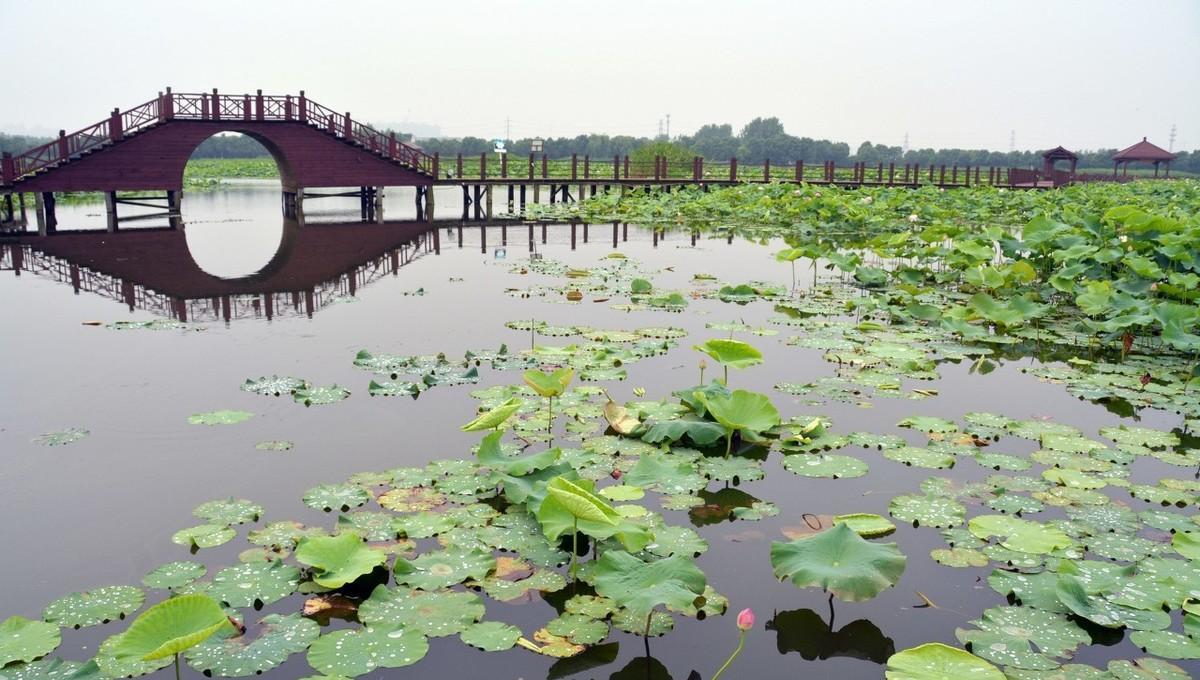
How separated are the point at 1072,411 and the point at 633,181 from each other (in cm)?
2172

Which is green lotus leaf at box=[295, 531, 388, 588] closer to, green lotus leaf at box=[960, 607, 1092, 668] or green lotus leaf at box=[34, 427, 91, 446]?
green lotus leaf at box=[960, 607, 1092, 668]

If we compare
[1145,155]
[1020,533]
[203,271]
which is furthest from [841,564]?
[1145,155]

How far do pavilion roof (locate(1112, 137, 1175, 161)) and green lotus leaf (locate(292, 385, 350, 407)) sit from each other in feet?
140

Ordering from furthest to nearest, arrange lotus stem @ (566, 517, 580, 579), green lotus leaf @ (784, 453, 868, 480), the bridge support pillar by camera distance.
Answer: the bridge support pillar → green lotus leaf @ (784, 453, 868, 480) → lotus stem @ (566, 517, 580, 579)

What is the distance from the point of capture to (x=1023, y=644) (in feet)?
8.21

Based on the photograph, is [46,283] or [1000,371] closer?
[1000,371]

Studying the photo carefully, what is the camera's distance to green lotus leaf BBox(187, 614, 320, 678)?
7.80 ft

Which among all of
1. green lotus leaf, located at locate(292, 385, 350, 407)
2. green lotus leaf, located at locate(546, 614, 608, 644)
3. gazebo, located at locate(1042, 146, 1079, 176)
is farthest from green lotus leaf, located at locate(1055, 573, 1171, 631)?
gazebo, located at locate(1042, 146, 1079, 176)

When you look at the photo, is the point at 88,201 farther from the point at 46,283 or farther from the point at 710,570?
the point at 710,570

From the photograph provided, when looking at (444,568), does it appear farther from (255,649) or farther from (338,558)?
(255,649)

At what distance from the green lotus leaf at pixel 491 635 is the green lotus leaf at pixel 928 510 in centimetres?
168

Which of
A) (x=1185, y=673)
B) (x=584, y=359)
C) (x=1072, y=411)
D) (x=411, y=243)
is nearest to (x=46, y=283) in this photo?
(x=411, y=243)

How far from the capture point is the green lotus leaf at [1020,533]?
3023 mm

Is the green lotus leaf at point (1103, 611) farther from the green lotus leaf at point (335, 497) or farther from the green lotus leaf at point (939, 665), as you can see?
the green lotus leaf at point (335, 497)
